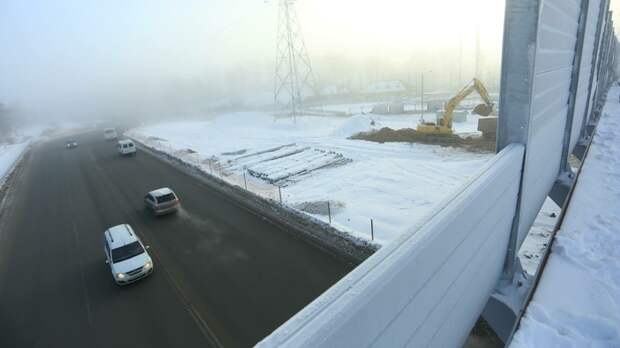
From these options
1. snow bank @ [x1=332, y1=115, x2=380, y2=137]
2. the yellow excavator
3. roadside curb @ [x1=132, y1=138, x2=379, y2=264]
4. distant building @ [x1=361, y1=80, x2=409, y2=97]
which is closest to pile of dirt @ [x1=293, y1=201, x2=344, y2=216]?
roadside curb @ [x1=132, y1=138, x2=379, y2=264]

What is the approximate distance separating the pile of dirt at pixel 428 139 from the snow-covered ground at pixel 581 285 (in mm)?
19777

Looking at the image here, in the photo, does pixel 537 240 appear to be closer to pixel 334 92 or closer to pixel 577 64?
pixel 577 64

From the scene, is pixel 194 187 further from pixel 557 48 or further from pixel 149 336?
pixel 557 48

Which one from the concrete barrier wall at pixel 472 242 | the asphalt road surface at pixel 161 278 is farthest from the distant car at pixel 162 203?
the concrete barrier wall at pixel 472 242

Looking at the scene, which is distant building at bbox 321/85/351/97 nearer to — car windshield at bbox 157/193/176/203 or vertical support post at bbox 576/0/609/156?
vertical support post at bbox 576/0/609/156

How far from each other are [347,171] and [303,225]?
909cm

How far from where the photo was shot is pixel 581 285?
211 inches

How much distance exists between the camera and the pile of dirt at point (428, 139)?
28.1m

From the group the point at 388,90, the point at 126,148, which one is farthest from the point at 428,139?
the point at 388,90

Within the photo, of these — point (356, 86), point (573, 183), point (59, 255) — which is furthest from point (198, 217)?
point (356, 86)

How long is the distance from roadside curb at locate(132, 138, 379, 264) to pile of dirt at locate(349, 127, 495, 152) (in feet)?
59.8

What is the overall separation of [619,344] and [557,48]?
5.75m

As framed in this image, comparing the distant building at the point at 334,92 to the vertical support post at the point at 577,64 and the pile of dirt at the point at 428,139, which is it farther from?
the vertical support post at the point at 577,64

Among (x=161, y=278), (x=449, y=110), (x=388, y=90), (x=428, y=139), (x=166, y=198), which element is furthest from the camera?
(x=388, y=90)
